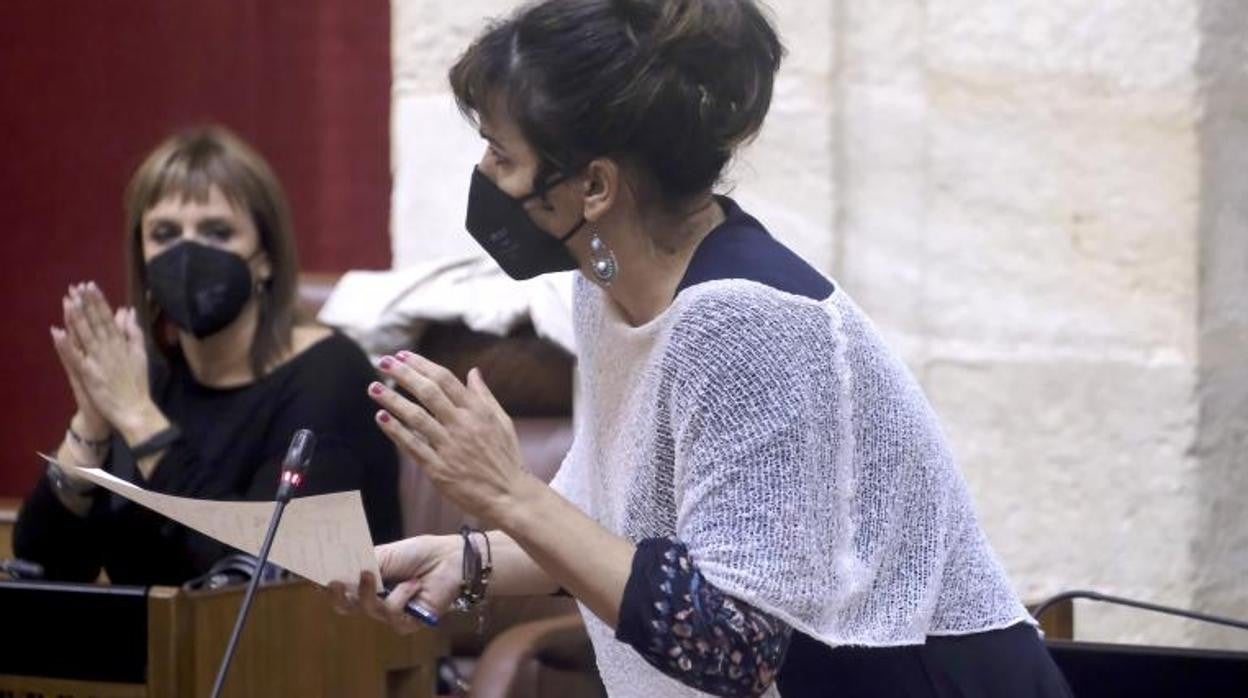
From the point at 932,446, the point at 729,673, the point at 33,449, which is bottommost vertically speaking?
the point at 33,449

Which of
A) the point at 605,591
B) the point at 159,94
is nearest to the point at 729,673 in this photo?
the point at 605,591

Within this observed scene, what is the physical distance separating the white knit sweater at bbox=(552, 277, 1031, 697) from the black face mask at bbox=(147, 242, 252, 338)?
1.37 meters

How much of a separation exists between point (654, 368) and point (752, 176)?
1.81 meters

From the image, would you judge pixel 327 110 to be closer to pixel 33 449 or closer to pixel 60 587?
pixel 33 449

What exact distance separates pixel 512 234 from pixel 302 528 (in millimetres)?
309

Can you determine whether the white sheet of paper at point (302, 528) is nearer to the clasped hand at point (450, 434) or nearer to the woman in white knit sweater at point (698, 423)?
the woman in white knit sweater at point (698, 423)

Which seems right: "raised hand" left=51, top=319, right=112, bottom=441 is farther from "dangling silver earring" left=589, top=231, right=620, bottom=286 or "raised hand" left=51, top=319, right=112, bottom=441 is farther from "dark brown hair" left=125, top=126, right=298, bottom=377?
"dangling silver earring" left=589, top=231, right=620, bottom=286

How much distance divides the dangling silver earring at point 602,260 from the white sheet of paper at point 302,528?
28cm

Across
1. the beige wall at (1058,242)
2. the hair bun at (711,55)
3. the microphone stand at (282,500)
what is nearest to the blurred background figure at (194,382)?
the beige wall at (1058,242)

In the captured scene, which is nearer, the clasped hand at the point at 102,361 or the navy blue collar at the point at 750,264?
the navy blue collar at the point at 750,264

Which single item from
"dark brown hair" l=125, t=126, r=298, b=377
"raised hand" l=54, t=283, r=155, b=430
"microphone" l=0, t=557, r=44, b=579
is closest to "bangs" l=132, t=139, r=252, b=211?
"dark brown hair" l=125, t=126, r=298, b=377

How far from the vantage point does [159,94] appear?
484cm

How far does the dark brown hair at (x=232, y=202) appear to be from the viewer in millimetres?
3307

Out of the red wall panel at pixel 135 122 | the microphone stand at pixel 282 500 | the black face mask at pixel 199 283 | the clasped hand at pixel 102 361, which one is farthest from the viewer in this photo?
the red wall panel at pixel 135 122
